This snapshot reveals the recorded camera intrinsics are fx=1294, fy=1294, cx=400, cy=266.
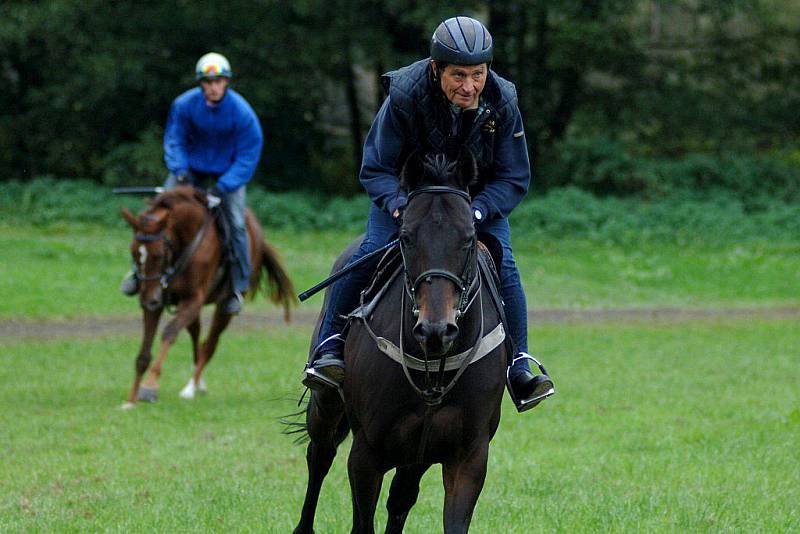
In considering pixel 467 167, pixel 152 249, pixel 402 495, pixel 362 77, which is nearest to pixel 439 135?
pixel 467 167

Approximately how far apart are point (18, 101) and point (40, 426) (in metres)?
22.6

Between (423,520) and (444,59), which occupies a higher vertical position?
(444,59)

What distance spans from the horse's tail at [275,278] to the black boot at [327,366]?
Answer: 25.4ft

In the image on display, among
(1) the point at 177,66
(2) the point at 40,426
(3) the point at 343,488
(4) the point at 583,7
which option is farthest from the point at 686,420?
(1) the point at 177,66

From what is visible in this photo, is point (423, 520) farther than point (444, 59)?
Yes

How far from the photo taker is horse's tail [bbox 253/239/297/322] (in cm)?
1422

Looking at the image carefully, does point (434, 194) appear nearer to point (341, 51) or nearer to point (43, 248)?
point (43, 248)

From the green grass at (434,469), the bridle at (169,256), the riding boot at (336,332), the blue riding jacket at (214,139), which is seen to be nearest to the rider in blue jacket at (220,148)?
the blue riding jacket at (214,139)

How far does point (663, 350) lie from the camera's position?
16.0m

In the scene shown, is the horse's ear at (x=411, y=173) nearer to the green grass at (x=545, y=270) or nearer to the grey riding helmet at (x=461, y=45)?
the grey riding helmet at (x=461, y=45)

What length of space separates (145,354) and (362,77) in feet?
71.4

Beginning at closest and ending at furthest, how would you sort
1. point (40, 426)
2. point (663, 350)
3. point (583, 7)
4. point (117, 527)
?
point (117, 527) < point (40, 426) < point (663, 350) < point (583, 7)

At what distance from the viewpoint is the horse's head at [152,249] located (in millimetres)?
12195

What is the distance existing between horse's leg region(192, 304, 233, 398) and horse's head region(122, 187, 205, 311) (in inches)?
33.0
